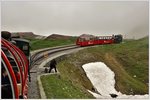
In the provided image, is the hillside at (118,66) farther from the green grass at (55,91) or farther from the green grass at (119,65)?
the green grass at (55,91)

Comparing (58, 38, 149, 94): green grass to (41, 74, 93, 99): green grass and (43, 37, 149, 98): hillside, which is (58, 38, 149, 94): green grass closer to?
(43, 37, 149, 98): hillside

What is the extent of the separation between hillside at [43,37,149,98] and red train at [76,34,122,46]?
18.9 ft

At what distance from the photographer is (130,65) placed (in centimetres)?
5147

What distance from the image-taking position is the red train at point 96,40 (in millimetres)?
69188

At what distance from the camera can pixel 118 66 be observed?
50281mm

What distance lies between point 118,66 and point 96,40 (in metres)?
21.3

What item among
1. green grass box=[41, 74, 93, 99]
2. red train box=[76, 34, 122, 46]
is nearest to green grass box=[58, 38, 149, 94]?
red train box=[76, 34, 122, 46]

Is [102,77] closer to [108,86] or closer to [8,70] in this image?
[108,86]

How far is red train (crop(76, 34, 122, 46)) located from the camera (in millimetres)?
69188

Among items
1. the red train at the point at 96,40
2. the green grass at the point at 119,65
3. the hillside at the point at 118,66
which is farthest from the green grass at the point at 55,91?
the red train at the point at 96,40

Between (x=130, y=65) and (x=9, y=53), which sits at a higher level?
(x=9, y=53)

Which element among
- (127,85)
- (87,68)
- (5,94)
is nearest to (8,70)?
(5,94)

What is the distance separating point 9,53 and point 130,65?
40896mm

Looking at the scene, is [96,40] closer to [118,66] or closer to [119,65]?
[119,65]
